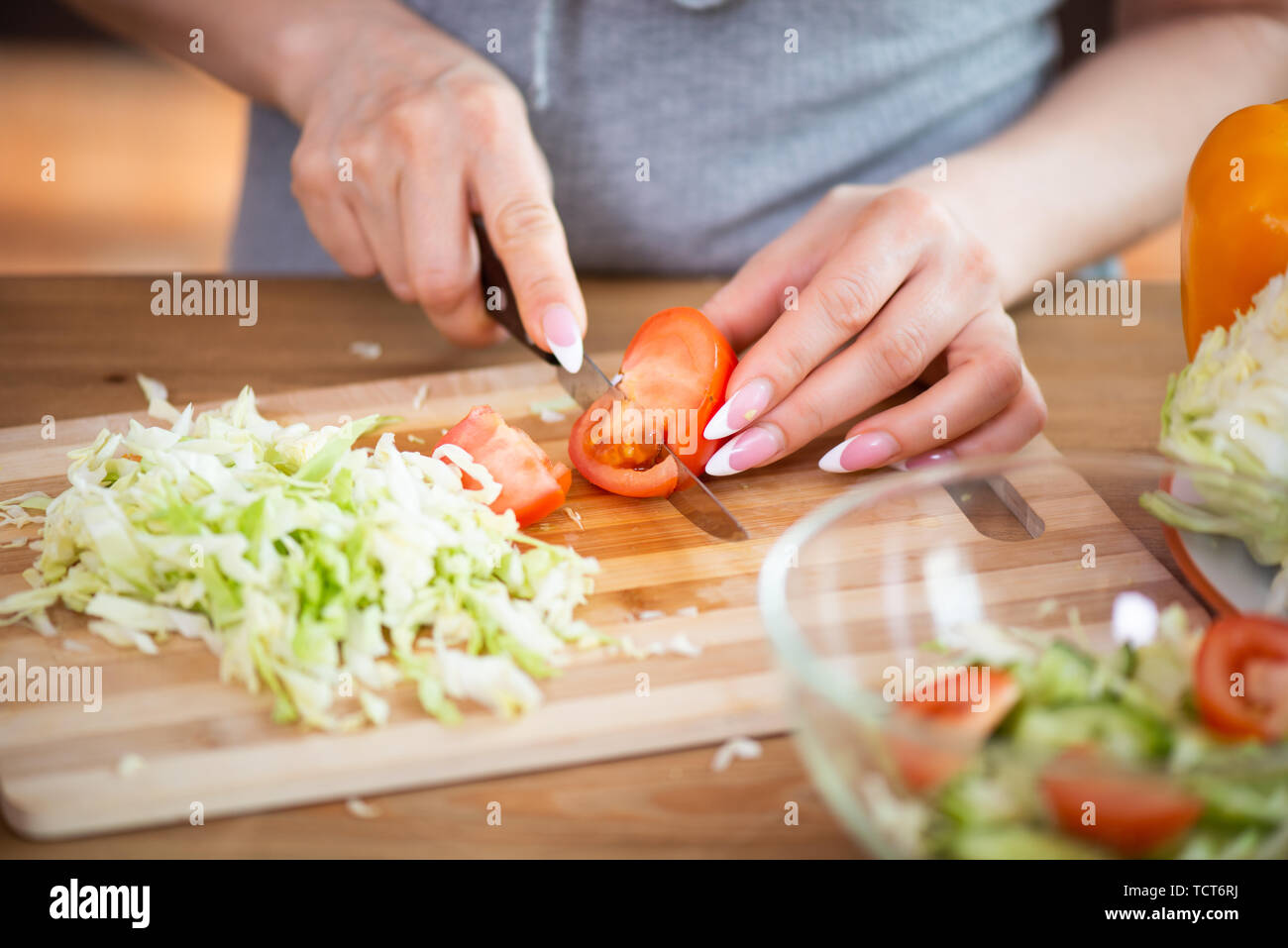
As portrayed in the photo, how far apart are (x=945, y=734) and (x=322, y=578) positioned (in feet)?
2.39

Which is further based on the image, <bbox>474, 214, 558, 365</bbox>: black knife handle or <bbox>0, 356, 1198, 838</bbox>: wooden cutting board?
<bbox>474, 214, 558, 365</bbox>: black knife handle

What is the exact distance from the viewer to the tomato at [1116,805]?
0.79 m

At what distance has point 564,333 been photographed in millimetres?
1696

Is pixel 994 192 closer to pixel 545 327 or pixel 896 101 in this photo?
pixel 896 101

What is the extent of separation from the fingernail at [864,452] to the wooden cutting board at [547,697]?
8 centimetres

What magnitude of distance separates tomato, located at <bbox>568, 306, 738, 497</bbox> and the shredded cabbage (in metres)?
0.61

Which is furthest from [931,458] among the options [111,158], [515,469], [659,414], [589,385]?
[111,158]

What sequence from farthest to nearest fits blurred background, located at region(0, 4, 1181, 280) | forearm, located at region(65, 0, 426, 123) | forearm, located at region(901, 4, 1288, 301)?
blurred background, located at region(0, 4, 1181, 280) → forearm, located at region(65, 0, 426, 123) → forearm, located at region(901, 4, 1288, 301)

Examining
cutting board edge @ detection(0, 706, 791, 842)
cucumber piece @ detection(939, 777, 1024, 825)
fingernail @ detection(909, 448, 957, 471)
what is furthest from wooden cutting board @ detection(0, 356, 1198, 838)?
cucumber piece @ detection(939, 777, 1024, 825)

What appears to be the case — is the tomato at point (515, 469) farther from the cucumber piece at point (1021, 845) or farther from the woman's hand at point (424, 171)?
the cucumber piece at point (1021, 845)

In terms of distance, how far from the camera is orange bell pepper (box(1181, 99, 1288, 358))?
1424mm

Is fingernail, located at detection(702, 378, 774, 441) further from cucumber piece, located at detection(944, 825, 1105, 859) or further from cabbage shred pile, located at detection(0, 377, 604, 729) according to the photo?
cucumber piece, located at detection(944, 825, 1105, 859)

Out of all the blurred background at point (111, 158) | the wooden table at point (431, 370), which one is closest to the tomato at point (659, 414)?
the wooden table at point (431, 370)
